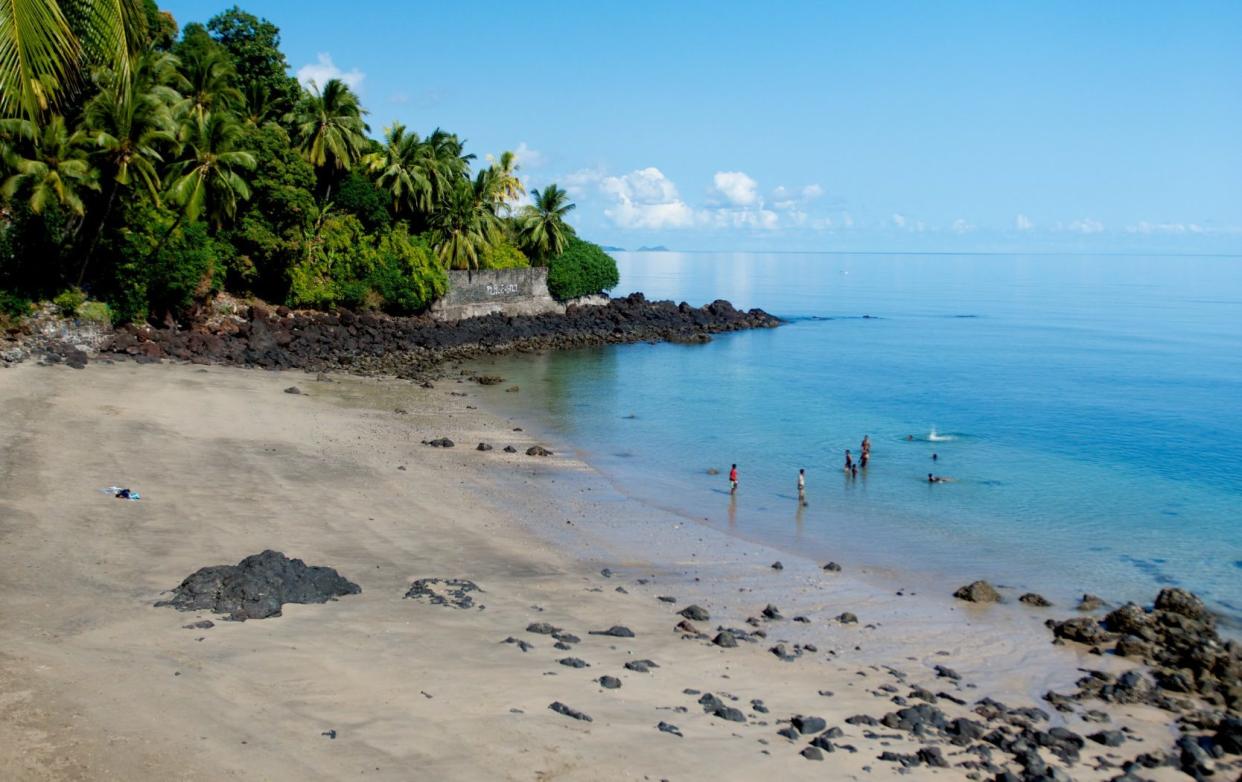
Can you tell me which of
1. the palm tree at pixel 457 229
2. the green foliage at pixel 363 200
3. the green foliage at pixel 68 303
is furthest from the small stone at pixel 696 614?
the palm tree at pixel 457 229

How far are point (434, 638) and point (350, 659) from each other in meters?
1.75

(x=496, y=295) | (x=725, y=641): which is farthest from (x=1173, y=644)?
(x=496, y=295)

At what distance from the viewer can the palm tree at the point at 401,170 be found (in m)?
57.6

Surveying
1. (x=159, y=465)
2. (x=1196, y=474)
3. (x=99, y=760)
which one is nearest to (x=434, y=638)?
(x=99, y=760)

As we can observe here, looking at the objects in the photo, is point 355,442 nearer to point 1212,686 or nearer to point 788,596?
point 788,596

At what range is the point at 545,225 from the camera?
72.3 meters

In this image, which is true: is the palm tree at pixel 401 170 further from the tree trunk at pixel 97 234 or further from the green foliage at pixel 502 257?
the tree trunk at pixel 97 234

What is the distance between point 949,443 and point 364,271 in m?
33.7

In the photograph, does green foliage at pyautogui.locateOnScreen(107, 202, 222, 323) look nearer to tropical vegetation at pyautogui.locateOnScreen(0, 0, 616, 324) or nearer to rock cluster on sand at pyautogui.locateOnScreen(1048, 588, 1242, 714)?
tropical vegetation at pyautogui.locateOnScreen(0, 0, 616, 324)

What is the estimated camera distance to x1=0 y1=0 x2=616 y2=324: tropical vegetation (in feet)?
128

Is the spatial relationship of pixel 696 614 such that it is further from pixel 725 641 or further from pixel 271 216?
pixel 271 216

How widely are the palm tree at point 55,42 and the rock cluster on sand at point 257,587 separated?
8.25 meters

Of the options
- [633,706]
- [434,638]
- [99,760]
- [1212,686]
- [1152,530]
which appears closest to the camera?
[99,760]

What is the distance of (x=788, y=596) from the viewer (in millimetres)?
20000
